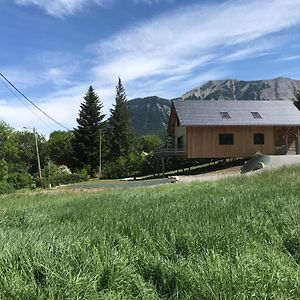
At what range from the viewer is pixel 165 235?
701cm

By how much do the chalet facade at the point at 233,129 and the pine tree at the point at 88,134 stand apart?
15939mm

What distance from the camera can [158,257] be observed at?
607cm

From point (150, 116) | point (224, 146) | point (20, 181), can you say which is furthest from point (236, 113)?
point (150, 116)

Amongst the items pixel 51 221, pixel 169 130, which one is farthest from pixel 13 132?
pixel 51 221

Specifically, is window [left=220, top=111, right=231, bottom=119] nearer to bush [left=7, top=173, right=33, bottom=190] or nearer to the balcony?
the balcony

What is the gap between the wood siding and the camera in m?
37.8

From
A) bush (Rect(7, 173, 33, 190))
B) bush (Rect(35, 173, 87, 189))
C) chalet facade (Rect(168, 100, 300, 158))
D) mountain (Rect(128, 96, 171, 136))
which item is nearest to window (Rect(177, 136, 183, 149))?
chalet facade (Rect(168, 100, 300, 158))

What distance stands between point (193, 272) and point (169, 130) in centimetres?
3997

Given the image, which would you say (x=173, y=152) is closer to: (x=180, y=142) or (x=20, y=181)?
(x=180, y=142)

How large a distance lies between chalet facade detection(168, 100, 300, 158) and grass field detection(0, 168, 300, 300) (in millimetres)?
28874

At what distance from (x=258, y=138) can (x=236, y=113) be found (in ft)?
9.36

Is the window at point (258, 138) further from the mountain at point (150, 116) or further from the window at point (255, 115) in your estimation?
the mountain at point (150, 116)

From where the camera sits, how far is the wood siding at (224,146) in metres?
37.8

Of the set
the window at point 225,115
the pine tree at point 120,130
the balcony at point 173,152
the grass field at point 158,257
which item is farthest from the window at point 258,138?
the grass field at point 158,257
